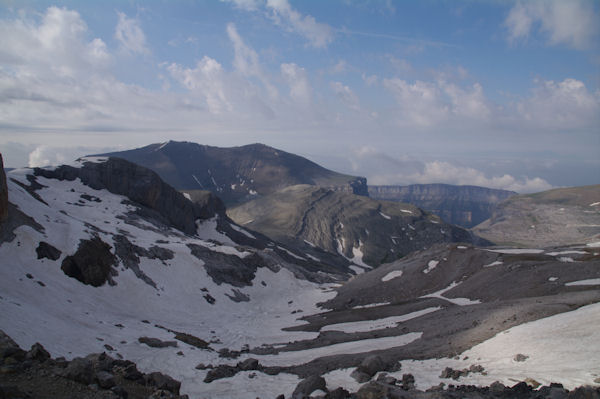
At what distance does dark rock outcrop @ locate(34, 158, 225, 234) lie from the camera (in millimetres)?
99750

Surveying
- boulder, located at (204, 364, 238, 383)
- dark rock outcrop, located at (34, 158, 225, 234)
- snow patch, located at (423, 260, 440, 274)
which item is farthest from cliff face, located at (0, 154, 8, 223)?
snow patch, located at (423, 260, 440, 274)

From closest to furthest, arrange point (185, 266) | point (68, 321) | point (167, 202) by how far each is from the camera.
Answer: point (68, 321) → point (185, 266) → point (167, 202)

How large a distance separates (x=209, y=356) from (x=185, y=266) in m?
35.1

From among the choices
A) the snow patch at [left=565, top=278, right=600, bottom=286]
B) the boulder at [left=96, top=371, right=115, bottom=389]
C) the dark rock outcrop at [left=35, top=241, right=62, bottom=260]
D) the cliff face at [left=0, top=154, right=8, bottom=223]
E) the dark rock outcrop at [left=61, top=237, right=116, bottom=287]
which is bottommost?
the dark rock outcrop at [left=61, top=237, right=116, bottom=287]

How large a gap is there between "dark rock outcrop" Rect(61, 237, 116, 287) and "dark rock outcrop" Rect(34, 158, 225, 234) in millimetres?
57046

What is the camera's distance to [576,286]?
38.8 m

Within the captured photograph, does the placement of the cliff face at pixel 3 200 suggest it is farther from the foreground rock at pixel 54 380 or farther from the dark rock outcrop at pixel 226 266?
the foreground rock at pixel 54 380

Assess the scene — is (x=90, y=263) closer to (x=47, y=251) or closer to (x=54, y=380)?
(x=47, y=251)

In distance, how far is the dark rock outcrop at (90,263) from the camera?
139 ft

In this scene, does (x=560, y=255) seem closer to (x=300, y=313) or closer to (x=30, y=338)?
(x=300, y=313)

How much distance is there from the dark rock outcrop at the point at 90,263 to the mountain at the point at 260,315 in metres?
0.17

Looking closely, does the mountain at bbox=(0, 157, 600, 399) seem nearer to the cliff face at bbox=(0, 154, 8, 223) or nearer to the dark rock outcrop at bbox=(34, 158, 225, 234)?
the cliff face at bbox=(0, 154, 8, 223)

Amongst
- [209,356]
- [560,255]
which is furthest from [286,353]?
[560,255]

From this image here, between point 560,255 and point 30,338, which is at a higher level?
point 560,255
